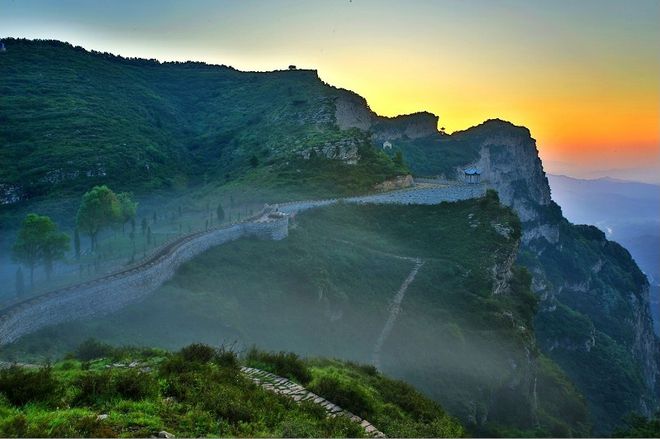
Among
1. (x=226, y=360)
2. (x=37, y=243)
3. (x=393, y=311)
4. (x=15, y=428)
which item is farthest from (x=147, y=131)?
(x=15, y=428)

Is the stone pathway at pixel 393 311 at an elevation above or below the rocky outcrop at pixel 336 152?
below

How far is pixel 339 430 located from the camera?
13680mm

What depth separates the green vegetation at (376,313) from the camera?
31.5m

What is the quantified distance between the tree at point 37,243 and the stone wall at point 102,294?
7.41 m

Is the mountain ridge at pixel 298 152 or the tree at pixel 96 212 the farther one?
the mountain ridge at pixel 298 152

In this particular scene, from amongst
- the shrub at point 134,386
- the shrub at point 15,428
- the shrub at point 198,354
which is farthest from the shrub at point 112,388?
the shrub at point 198,354

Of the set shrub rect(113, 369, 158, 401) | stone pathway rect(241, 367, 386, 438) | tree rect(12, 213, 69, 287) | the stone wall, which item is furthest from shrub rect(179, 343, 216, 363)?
tree rect(12, 213, 69, 287)

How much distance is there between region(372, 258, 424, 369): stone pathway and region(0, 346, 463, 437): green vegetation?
65.0ft

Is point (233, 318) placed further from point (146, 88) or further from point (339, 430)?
point (146, 88)

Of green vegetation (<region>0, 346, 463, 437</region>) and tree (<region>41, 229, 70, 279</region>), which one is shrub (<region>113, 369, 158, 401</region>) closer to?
green vegetation (<region>0, 346, 463, 437</region>)

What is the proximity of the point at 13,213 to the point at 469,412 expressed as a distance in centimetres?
5349

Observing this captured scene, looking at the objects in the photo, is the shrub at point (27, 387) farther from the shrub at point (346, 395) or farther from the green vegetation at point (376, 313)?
the green vegetation at point (376, 313)

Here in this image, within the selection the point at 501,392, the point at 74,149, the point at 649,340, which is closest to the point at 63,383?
the point at 501,392

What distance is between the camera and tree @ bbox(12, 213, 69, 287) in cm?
3659
